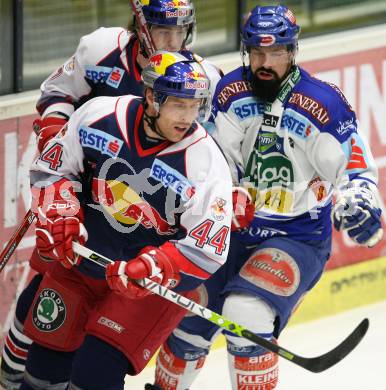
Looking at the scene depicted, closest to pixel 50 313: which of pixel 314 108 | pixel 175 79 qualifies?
pixel 175 79

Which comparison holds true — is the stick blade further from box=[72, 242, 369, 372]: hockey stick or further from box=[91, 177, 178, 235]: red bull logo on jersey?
box=[91, 177, 178, 235]: red bull logo on jersey

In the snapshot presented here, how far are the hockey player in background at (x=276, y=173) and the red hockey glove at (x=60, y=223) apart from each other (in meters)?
0.62

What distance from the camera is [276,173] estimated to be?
488 cm

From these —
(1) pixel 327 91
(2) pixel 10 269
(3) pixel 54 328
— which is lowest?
(2) pixel 10 269

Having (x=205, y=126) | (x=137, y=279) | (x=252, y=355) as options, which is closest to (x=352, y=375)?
(x=252, y=355)

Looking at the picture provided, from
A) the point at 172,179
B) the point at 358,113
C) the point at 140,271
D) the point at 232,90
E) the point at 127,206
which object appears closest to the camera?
Answer: the point at 140,271

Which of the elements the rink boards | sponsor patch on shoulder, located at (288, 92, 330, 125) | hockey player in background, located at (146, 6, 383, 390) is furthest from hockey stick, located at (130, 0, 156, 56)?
the rink boards

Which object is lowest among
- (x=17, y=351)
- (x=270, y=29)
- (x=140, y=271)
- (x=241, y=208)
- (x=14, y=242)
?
(x=17, y=351)

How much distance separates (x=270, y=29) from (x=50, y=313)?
1.18m

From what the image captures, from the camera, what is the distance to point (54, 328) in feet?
15.0

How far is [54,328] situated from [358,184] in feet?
3.58

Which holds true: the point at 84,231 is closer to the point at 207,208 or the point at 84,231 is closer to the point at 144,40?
the point at 207,208

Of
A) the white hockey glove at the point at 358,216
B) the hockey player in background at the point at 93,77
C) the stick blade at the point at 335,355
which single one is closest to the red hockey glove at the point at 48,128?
the hockey player in background at the point at 93,77

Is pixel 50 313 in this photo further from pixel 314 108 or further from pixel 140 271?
pixel 314 108
